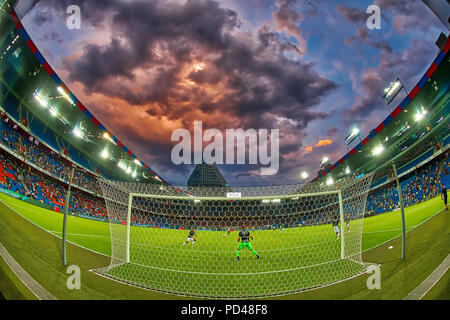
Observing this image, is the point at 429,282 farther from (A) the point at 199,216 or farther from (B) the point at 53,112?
(B) the point at 53,112

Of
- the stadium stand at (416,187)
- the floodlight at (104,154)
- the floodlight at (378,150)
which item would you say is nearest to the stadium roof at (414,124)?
the floodlight at (378,150)

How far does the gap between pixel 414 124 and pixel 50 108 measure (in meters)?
32.8

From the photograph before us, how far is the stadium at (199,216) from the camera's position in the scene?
9.84 feet

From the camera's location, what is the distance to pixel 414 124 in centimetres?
1593

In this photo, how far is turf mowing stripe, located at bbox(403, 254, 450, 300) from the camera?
2195 mm

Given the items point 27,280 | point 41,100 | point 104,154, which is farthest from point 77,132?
point 27,280

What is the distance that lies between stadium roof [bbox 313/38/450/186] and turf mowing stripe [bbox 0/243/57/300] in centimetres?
1037

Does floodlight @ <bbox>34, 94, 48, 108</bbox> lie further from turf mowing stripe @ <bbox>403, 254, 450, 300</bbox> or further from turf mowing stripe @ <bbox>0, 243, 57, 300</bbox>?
turf mowing stripe @ <bbox>403, 254, 450, 300</bbox>

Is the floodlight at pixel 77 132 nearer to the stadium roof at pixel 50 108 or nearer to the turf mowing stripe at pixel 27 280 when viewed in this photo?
the stadium roof at pixel 50 108

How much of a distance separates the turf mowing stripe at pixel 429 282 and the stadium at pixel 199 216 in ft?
0.07

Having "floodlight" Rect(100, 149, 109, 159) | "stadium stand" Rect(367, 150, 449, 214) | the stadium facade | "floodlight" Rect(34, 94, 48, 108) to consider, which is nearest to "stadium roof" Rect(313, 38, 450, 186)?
"stadium stand" Rect(367, 150, 449, 214)

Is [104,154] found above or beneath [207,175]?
beneath
